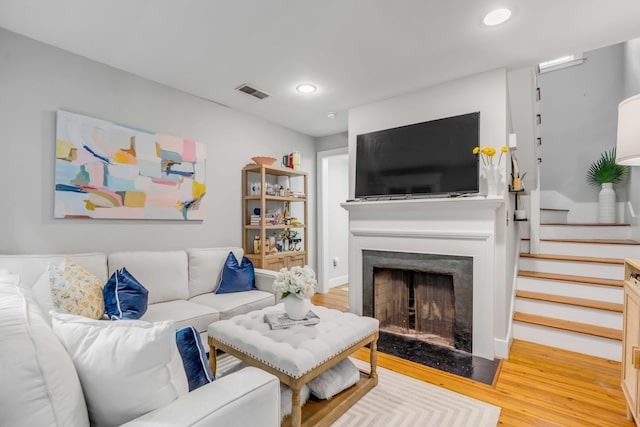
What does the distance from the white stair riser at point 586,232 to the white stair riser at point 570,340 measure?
68.0 inches

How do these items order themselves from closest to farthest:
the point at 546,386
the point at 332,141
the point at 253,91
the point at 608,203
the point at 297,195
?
1. the point at 546,386
2. the point at 253,91
3. the point at 297,195
4. the point at 608,203
5. the point at 332,141

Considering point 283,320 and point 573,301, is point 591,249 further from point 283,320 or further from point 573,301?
point 283,320

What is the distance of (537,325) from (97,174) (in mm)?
4037

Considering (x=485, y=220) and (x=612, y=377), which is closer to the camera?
(x=612, y=377)

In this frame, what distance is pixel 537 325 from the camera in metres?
2.78

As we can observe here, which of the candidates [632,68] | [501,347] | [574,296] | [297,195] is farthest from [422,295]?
[632,68]

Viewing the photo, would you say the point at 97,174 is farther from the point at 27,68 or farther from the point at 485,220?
the point at 485,220

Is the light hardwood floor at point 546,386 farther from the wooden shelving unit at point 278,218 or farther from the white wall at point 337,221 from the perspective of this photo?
the white wall at point 337,221

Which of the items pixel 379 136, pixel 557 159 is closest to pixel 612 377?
pixel 379 136

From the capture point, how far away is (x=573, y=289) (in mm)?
2961

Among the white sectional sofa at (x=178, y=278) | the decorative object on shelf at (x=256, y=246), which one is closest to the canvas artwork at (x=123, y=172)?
the white sectional sofa at (x=178, y=278)

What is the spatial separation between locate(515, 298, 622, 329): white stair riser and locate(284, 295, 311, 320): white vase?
2302mm

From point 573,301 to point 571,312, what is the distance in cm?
11

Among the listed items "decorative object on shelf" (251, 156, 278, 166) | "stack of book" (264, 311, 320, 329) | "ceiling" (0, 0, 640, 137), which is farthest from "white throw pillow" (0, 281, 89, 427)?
"decorative object on shelf" (251, 156, 278, 166)
